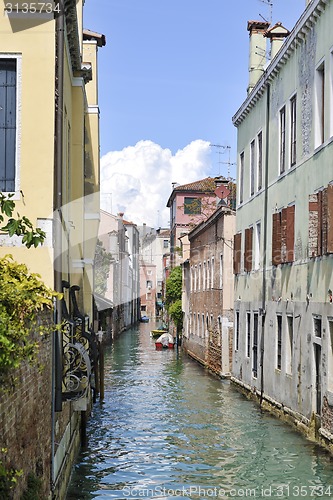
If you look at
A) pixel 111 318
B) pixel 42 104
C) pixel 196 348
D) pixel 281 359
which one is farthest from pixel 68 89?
pixel 111 318

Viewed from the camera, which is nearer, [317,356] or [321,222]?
[321,222]

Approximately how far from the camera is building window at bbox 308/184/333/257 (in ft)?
41.6

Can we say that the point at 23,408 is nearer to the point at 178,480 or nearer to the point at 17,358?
the point at 17,358

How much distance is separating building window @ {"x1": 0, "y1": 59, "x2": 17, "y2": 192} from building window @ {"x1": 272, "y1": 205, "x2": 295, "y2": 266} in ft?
26.5

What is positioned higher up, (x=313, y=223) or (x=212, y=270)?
(x=313, y=223)

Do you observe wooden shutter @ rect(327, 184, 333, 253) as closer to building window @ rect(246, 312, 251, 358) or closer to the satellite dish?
building window @ rect(246, 312, 251, 358)

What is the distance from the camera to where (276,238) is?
17.2 m

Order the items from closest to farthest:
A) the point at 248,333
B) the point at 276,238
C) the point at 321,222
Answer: the point at 321,222, the point at 276,238, the point at 248,333

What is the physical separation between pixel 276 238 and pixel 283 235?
0.45m

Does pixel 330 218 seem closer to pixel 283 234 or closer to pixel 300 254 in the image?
pixel 300 254

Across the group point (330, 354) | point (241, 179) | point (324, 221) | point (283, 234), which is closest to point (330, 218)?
point (324, 221)

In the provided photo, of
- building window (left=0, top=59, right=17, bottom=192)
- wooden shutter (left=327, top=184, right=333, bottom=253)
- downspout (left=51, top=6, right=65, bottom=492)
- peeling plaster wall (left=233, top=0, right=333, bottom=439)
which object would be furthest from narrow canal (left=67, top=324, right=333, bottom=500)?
building window (left=0, top=59, right=17, bottom=192)

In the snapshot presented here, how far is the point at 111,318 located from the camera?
48.6 metres

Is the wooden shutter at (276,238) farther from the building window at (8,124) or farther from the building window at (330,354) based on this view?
the building window at (8,124)
